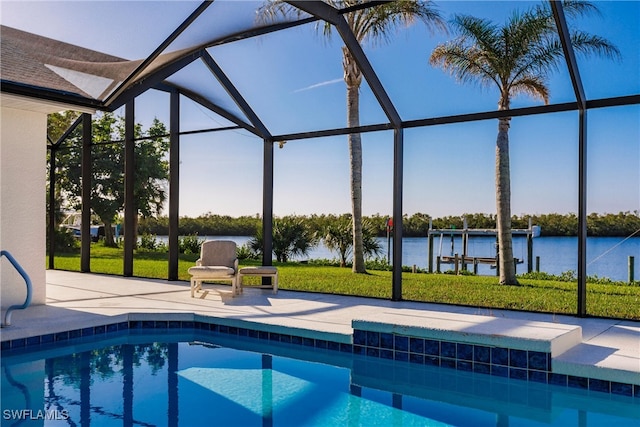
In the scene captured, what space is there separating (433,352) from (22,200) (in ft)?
19.5

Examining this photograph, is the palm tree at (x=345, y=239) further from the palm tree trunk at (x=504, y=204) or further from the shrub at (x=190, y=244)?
the shrub at (x=190, y=244)

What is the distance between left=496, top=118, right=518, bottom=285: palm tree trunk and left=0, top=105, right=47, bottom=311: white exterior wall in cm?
1130

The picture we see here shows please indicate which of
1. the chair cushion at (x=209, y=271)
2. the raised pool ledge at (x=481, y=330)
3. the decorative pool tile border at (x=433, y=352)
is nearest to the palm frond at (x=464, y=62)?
the chair cushion at (x=209, y=271)

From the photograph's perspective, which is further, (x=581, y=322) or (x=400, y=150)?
(x=400, y=150)

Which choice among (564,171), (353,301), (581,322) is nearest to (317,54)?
(564,171)

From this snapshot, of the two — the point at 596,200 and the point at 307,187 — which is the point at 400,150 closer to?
the point at 307,187

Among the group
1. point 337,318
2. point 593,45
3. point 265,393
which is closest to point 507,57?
point 593,45

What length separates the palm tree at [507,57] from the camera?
45.5ft

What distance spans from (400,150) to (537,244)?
2302 centimetres

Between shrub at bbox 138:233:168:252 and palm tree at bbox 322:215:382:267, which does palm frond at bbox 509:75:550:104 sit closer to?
palm tree at bbox 322:215:382:267

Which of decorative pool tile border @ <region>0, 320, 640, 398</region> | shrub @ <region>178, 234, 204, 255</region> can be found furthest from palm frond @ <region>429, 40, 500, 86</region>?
shrub @ <region>178, 234, 204, 255</region>

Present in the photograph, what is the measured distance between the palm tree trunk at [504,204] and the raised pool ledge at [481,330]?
9.05 m

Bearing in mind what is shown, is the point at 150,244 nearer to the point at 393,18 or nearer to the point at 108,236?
the point at 108,236

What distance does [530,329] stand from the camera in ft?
17.7
